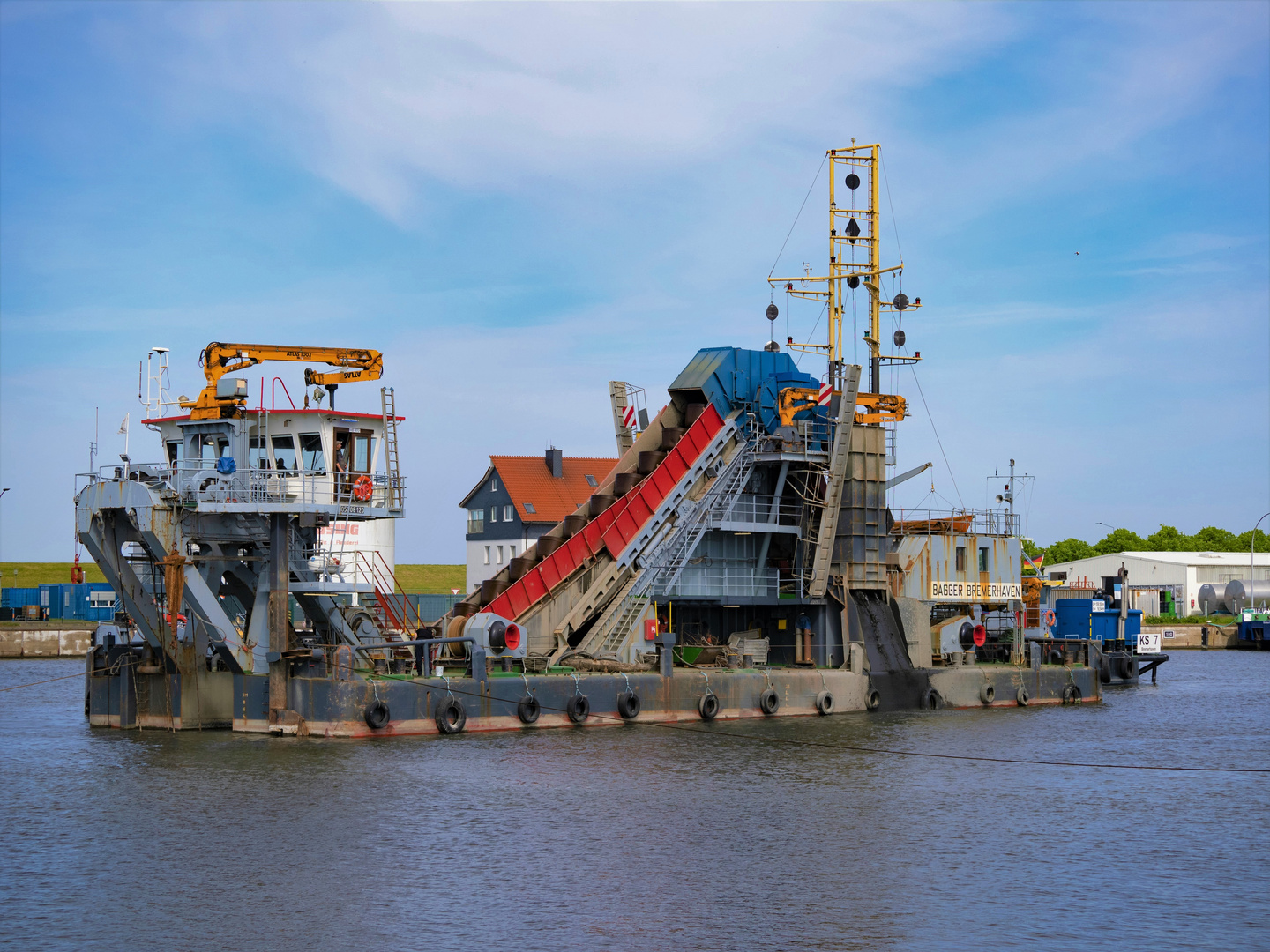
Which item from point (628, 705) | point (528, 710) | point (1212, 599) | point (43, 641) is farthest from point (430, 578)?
point (528, 710)

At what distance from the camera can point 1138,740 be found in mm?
36656

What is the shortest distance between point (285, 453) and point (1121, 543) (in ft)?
371

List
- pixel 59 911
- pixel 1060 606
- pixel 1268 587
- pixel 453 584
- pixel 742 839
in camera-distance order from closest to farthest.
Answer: pixel 59 911, pixel 742 839, pixel 1060 606, pixel 1268 587, pixel 453 584

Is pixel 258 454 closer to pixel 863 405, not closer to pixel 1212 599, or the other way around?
pixel 863 405

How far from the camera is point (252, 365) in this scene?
33844mm

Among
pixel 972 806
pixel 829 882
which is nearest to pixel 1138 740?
pixel 972 806

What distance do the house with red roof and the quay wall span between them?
739 inches

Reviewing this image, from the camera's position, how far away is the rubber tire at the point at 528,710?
107ft

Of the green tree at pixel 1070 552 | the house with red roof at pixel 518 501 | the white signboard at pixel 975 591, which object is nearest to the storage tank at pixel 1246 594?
the green tree at pixel 1070 552

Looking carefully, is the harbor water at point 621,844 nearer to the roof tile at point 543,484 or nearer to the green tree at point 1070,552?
the roof tile at point 543,484

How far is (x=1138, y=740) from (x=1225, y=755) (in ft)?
8.95

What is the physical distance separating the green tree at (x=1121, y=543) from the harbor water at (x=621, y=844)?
337 ft

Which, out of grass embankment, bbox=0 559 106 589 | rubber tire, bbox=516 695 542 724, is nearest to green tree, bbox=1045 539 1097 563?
grass embankment, bbox=0 559 106 589

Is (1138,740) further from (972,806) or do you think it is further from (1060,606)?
(1060,606)
